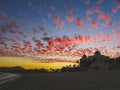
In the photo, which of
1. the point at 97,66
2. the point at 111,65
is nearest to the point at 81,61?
the point at 97,66

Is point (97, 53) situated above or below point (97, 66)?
above

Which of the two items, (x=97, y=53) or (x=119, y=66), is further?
(x=97, y=53)

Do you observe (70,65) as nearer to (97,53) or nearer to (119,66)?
(97,53)

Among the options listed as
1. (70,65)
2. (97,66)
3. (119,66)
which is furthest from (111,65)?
(70,65)

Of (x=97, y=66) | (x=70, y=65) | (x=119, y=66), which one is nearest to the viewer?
(x=119, y=66)

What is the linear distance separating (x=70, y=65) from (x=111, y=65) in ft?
213

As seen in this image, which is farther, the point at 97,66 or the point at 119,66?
the point at 97,66

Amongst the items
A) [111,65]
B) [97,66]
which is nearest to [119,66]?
[111,65]

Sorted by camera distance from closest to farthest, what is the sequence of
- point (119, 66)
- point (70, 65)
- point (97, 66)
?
point (119, 66)
point (97, 66)
point (70, 65)

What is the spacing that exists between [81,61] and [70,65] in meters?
12.7

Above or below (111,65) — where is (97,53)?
above

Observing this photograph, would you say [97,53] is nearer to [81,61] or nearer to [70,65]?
[81,61]

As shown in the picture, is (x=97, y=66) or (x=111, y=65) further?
(x=97, y=66)

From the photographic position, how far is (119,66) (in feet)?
348
